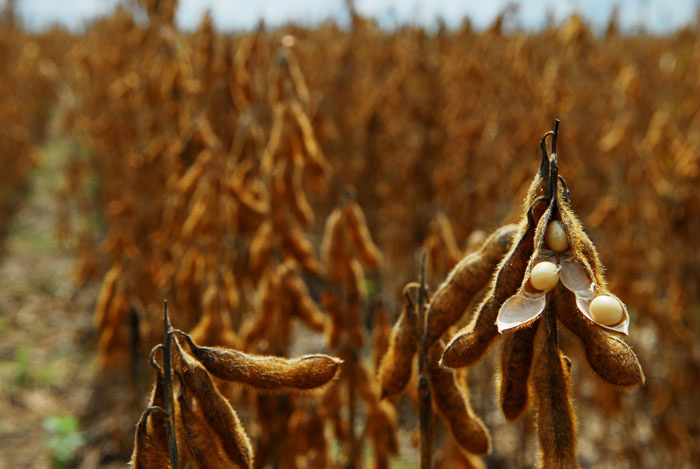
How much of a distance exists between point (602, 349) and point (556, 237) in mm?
174

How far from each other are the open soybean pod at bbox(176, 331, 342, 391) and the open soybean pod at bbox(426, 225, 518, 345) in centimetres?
21

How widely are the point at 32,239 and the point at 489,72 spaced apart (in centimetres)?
534

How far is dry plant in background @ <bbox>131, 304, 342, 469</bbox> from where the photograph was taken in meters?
0.96

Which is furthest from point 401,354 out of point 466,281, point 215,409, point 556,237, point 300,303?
point 300,303

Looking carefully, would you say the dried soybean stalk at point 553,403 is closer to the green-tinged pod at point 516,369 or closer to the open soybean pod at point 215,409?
the green-tinged pod at point 516,369

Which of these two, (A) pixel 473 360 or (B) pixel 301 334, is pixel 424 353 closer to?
(A) pixel 473 360

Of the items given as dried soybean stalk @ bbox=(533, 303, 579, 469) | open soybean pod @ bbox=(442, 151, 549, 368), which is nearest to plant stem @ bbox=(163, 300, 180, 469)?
open soybean pod @ bbox=(442, 151, 549, 368)

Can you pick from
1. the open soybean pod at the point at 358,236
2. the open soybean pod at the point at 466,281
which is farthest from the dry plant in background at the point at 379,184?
the open soybean pod at the point at 358,236

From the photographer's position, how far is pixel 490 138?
4.71m

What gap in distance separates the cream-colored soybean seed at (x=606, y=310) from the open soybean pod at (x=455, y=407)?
565mm

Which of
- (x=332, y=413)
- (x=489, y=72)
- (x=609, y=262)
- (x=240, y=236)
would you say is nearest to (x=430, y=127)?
(x=489, y=72)

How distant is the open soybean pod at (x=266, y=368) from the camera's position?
1.01 m

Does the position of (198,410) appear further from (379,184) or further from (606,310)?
(379,184)

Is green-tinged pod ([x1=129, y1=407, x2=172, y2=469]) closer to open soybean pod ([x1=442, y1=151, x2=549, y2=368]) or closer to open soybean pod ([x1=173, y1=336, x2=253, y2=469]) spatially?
open soybean pod ([x1=173, y1=336, x2=253, y2=469])
